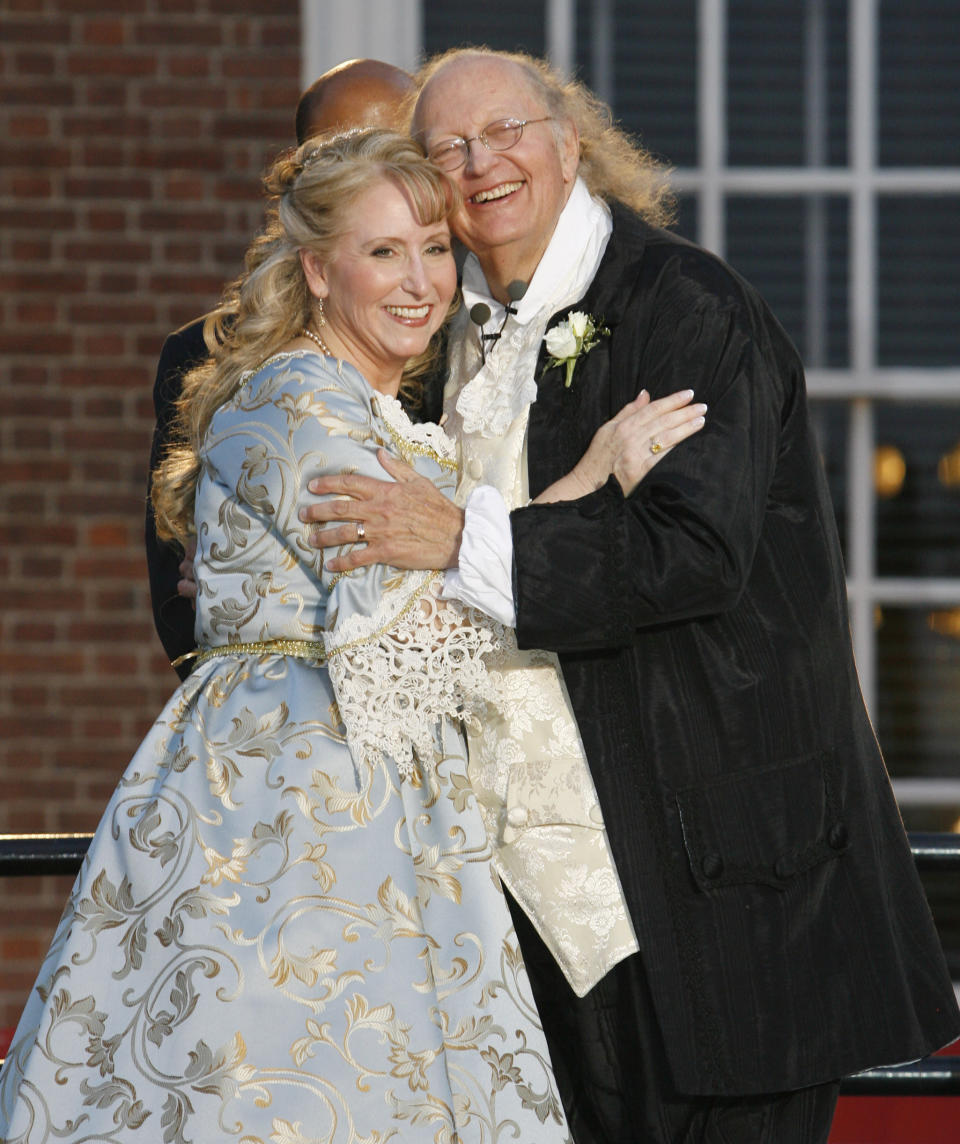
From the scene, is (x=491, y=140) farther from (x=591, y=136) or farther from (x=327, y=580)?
(x=327, y=580)

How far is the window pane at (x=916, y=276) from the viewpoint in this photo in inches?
195

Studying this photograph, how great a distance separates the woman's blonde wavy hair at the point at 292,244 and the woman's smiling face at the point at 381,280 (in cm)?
2

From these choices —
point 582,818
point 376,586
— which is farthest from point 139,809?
point 582,818

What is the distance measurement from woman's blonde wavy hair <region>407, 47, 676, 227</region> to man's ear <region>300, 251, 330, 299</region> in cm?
39

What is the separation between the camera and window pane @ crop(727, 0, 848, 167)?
491 cm

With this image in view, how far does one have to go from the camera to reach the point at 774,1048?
2.37 meters

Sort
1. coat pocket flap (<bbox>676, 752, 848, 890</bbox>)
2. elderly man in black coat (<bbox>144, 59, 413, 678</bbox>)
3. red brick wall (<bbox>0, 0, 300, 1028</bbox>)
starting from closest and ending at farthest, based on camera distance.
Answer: coat pocket flap (<bbox>676, 752, 848, 890</bbox>), elderly man in black coat (<bbox>144, 59, 413, 678</bbox>), red brick wall (<bbox>0, 0, 300, 1028</bbox>)

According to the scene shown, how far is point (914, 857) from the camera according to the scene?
260 centimetres

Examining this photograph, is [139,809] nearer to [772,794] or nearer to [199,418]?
[199,418]

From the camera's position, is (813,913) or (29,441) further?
(29,441)

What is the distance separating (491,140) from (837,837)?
48.4 inches

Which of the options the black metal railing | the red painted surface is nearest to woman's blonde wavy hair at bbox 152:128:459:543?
the black metal railing

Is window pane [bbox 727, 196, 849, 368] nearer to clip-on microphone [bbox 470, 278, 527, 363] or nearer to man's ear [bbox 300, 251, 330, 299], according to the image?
clip-on microphone [bbox 470, 278, 527, 363]

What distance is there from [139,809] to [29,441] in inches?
104
